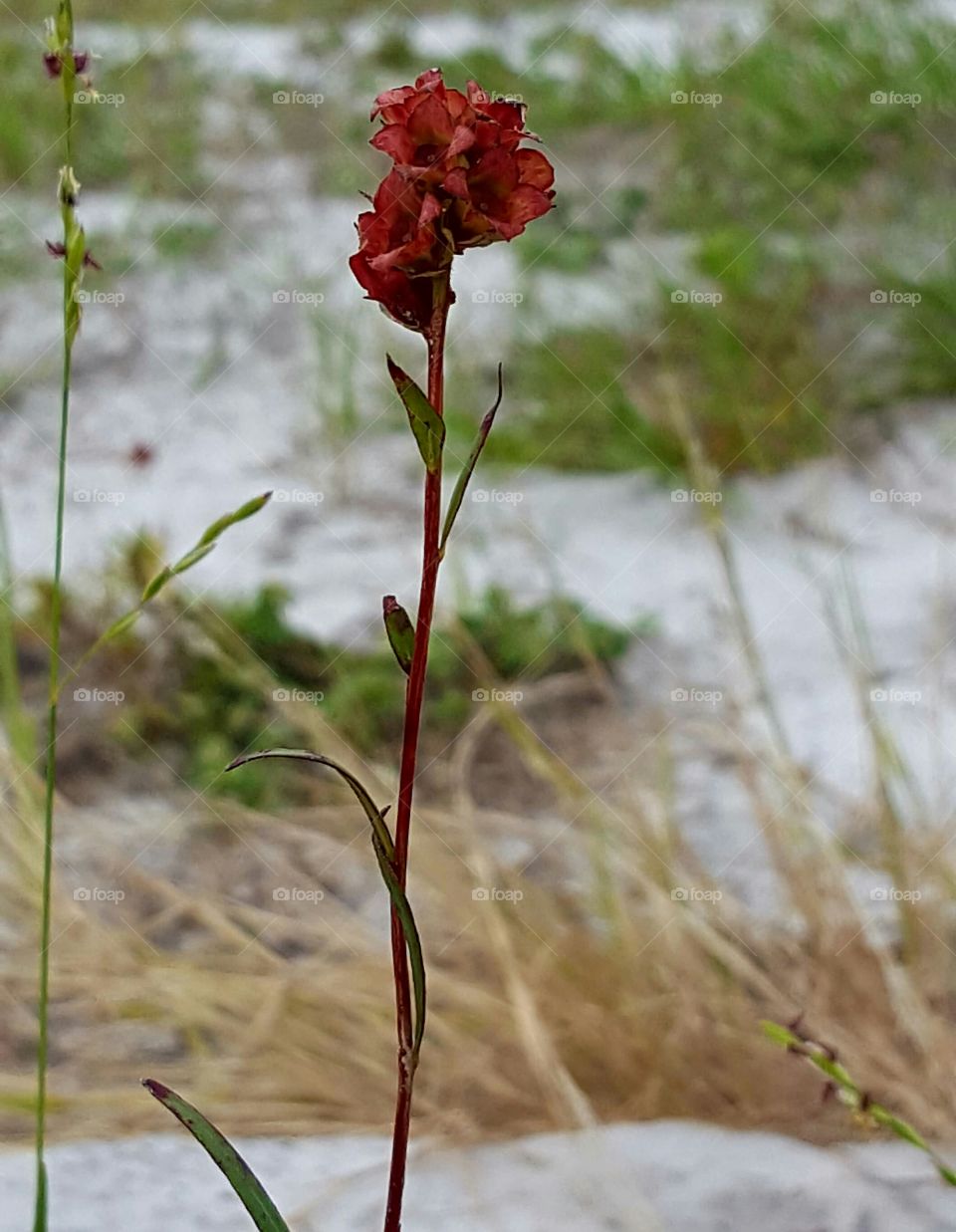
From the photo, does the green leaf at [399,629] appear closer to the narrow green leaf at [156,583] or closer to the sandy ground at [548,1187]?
the narrow green leaf at [156,583]

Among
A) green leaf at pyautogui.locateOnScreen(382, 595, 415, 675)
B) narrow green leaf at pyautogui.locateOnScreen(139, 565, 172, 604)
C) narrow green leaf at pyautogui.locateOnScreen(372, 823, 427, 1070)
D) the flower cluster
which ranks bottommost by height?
narrow green leaf at pyautogui.locateOnScreen(372, 823, 427, 1070)

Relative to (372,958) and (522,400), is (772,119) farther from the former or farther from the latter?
(372,958)

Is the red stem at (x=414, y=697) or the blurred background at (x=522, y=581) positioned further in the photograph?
the blurred background at (x=522, y=581)

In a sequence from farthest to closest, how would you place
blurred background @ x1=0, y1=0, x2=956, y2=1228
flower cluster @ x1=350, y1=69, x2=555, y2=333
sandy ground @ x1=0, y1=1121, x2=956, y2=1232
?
blurred background @ x1=0, y1=0, x2=956, y2=1228, sandy ground @ x1=0, y1=1121, x2=956, y2=1232, flower cluster @ x1=350, y1=69, x2=555, y2=333

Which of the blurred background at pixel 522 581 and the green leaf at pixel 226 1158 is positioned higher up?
the blurred background at pixel 522 581

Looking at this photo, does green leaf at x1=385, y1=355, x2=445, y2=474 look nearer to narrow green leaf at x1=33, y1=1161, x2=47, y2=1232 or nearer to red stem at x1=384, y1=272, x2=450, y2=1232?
red stem at x1=384, y1=272, x2=450, y2=1232

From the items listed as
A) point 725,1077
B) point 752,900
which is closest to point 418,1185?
point 725,1077

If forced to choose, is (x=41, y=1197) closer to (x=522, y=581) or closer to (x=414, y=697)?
(x=414, y=697)

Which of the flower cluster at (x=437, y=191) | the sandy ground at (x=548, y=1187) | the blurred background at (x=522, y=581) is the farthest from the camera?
the blurred background at (x=522, y=581)

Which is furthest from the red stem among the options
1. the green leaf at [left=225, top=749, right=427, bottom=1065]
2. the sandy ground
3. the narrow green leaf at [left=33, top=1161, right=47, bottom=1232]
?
the sandy ground

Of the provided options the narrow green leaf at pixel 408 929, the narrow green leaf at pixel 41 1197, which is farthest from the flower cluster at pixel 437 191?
the narrow green leaf at pixel 41 1197
